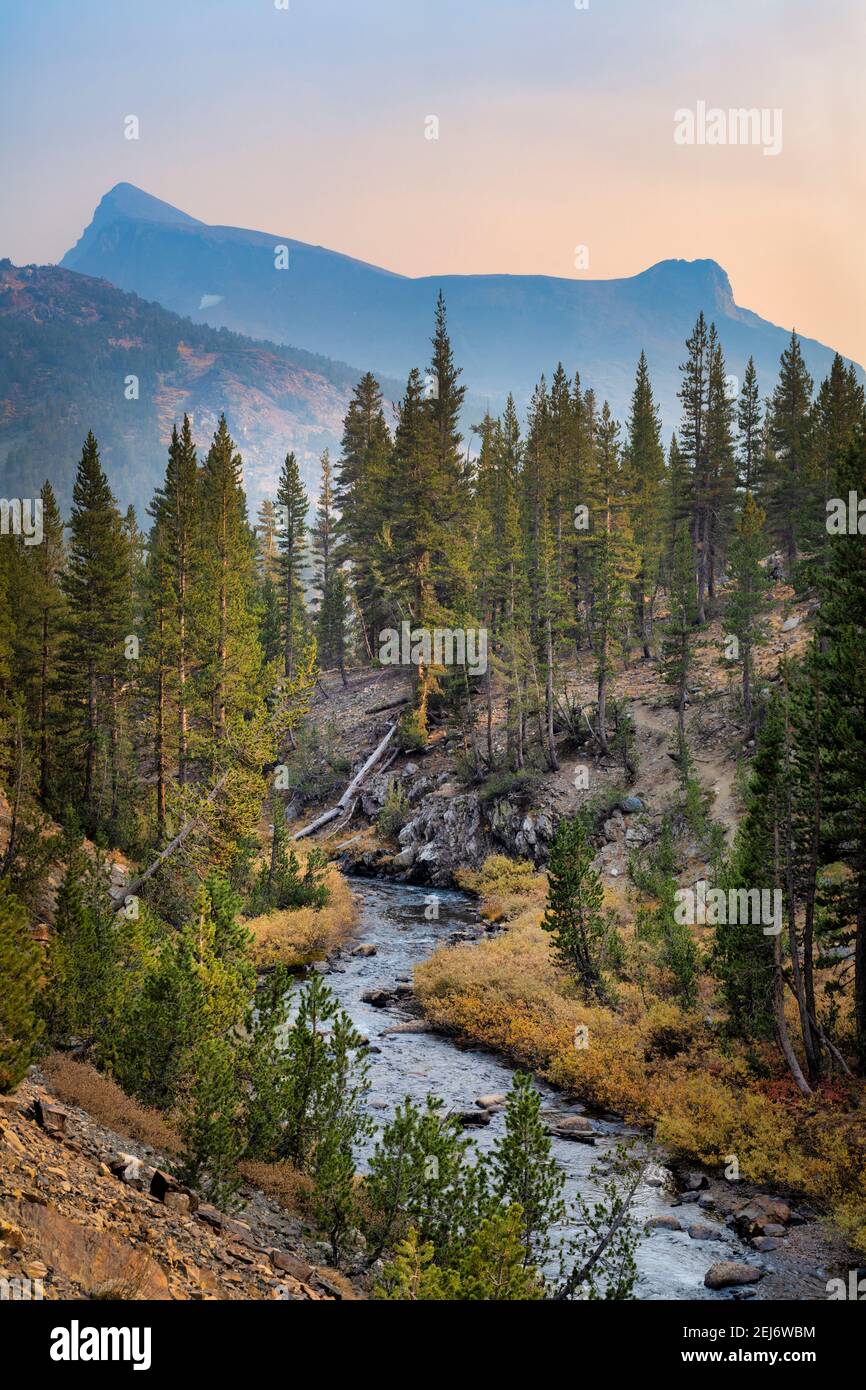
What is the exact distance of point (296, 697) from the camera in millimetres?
21750

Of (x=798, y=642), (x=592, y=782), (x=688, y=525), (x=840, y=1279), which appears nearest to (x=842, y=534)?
(x=840, y=1279)

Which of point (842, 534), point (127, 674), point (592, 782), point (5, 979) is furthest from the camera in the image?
point (592, 782)

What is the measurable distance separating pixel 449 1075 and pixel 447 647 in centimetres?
2866

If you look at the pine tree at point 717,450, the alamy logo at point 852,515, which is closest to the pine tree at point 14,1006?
the alamy logo at point 852,515

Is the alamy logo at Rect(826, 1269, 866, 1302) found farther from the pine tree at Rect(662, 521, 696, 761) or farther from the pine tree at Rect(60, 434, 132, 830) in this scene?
the pine tree at Rect(60, 434, 132, 830)

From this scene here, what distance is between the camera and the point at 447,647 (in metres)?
47.6

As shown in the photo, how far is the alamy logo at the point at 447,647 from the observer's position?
151ft

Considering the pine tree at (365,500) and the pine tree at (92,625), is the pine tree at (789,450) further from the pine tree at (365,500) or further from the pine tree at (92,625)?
the pine tree at (92,625)

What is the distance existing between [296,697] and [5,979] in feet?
38.6

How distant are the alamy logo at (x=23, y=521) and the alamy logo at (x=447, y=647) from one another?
64.7ft

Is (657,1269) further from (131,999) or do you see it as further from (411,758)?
(411,758)

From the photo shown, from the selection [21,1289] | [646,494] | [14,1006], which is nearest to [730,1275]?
[21,1289]

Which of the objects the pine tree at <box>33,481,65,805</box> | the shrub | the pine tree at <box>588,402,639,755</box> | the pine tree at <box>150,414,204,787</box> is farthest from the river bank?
the pine tree at <box>33,481,65,805</box>

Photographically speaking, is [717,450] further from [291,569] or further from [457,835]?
[457,835]
